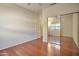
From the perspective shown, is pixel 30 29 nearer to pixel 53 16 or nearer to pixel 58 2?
pixel 53 16

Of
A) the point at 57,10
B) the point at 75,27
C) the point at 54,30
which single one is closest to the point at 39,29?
the point at 54,30

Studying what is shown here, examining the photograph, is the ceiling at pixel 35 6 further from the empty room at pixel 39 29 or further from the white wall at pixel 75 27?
the white wall at pixel 75 27

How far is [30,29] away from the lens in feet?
7.27

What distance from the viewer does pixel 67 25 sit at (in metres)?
2.18

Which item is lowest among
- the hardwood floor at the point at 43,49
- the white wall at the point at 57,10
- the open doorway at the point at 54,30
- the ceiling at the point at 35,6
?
the hardwood floor at the point at 43,49

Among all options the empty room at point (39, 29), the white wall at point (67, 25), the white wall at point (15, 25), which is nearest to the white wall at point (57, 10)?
the empty room at point (39, 29)

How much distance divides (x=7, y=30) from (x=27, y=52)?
0.61 m

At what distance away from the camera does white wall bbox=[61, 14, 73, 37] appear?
215cm

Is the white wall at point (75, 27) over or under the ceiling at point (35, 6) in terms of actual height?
under

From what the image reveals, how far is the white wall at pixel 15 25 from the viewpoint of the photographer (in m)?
2.03

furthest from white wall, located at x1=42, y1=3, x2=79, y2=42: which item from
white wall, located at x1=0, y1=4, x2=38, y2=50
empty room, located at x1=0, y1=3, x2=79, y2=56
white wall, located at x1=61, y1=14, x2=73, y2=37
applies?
white wall, located at x1=0, y1=4, x2=38, y2=50

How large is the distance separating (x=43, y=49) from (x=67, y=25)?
28.5 inches

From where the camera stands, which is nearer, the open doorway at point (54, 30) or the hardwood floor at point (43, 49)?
the hardwood floor at point (43, 49)

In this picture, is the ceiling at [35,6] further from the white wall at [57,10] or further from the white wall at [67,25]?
the white wall at [67,25]
